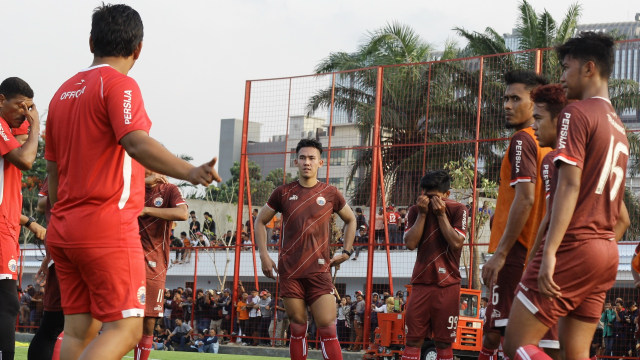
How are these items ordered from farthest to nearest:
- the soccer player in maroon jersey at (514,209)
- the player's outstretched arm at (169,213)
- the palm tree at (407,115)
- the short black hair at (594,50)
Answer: the palm tree at (407,115) → the player's outstretched arm at (169,213) → the soccer player in maroon jersey at (514,209) → the short black hair at (594,50)

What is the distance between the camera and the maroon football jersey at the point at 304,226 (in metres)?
9.07

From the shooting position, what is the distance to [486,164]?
16234mm

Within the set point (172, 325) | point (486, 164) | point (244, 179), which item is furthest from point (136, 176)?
point (172, 325)

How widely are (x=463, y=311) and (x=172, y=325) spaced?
9950mm

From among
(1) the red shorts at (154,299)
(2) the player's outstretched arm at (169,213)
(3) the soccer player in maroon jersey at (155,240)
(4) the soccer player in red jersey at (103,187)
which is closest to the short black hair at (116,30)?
(4) the soccer player in red jersey at (103,187)

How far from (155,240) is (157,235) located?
55 millimetres

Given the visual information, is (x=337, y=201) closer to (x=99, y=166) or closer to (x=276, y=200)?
(x=276, y=200)

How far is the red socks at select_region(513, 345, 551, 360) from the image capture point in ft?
14.9

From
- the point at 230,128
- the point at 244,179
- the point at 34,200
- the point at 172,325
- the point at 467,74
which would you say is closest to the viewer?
the point at 467,74

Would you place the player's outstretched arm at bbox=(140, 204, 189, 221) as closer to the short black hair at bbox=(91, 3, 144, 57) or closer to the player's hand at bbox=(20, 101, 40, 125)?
the player's hand at bbox=(20, 101, 40, 125)

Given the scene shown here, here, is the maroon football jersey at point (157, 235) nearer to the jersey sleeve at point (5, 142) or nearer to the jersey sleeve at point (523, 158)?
the jersey sleeve at point (5, 142)

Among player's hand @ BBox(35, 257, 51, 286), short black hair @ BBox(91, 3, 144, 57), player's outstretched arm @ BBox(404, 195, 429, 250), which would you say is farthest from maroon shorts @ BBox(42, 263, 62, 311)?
player's outstretched arm @ BBox(404, 195, 429, 250)

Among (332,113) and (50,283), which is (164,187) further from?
(332,113)

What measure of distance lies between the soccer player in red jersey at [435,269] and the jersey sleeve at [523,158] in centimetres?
237
